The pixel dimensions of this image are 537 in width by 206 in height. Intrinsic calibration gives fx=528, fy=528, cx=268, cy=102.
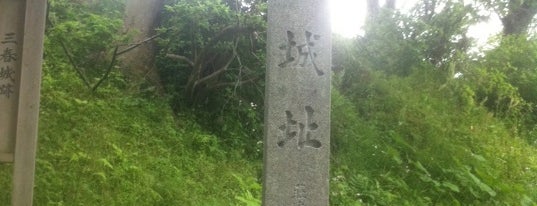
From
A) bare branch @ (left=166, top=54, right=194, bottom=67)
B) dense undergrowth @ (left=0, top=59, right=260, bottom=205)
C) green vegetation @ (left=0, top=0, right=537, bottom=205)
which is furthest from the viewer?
bare branch @ (left=166, top=54, right=194, bottom=67)

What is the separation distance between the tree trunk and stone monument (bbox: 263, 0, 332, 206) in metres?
3.79

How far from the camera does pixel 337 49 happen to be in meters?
8.79

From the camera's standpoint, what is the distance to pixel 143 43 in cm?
780

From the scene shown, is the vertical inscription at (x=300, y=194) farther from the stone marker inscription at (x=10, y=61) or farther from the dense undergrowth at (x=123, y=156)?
the stone marker inscription at (x=10, y=61)

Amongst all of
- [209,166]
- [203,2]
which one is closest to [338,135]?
[209,166]

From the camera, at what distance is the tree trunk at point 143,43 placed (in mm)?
7695

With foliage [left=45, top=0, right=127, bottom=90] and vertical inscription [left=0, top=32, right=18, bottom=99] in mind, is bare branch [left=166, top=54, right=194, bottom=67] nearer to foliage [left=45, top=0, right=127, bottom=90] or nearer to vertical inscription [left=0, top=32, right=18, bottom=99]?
foliage [left=45, top=0, right=127, bottom=90]

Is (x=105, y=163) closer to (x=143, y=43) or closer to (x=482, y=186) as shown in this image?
(x=143, y=43)

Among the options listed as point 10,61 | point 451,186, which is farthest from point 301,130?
point 451,186

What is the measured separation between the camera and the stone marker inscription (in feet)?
14.3

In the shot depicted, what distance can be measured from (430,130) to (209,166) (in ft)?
10.5

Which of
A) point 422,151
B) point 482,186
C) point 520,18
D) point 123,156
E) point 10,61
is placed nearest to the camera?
point 10,61

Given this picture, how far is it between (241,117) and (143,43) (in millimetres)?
1828

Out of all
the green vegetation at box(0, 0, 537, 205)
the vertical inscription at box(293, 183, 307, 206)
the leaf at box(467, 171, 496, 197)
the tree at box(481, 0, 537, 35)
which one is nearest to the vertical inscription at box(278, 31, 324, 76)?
the vertical inscription at box(293, 183, 307, 206)
